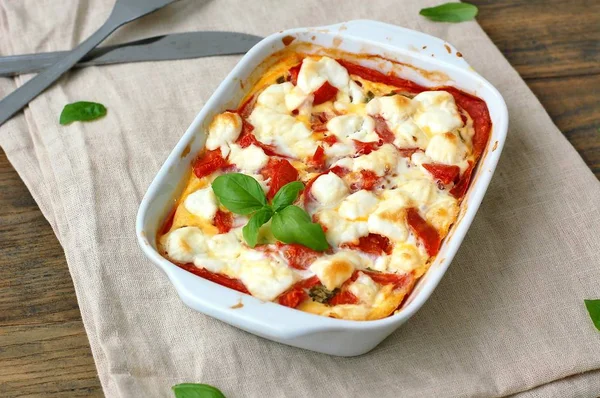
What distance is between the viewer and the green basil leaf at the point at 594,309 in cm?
232

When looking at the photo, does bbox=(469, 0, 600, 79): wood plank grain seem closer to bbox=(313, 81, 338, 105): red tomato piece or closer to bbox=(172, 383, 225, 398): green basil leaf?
bbox=(313, 81, 338, 105): red tomato piece

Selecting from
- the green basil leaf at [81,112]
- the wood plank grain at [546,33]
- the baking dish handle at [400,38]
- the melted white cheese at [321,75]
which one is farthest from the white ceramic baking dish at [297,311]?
the wood plank grain at [546,33]

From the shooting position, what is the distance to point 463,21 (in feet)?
10.6

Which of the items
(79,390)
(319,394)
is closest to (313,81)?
(319,394)

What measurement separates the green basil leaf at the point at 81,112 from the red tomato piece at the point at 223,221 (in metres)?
0.83

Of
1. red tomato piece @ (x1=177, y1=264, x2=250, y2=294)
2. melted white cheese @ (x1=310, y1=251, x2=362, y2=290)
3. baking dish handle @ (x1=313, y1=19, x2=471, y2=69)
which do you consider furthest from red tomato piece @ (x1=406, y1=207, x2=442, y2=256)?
baking dish handle @ (x1=313, y1=19, x2=471, y2=69)

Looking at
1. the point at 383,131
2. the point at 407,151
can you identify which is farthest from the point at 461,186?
the point at 383,131

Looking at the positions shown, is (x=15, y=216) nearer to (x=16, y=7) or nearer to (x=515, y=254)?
(x=16, y=7)

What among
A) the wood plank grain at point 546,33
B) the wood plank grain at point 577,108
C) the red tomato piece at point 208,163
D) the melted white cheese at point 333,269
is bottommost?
the wood plank grain at point 577,108

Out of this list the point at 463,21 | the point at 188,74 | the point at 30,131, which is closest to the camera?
the point at 30,131

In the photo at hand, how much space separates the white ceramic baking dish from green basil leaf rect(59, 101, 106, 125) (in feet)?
1.88

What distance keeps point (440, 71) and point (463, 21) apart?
2.31 ft

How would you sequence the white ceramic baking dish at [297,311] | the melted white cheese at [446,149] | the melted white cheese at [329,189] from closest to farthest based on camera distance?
the white ceramic baking dish at [297,311], the melted white cheese at [329,189], the melted white cheese at [446,149]

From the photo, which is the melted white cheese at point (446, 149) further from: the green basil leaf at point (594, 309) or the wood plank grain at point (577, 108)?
the wood plank grain at point (577, 108)
